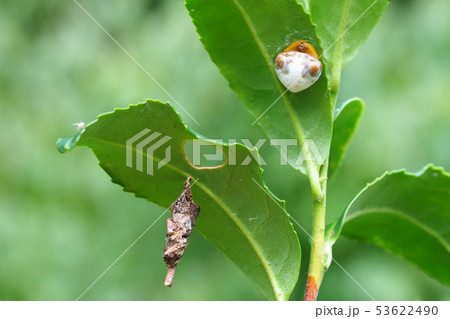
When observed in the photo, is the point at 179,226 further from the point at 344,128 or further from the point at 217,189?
the point at 344,128

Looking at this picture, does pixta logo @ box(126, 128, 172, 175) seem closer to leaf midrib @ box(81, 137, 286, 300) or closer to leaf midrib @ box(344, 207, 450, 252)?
leaf midrib @ box(81, 137, 286, 300)

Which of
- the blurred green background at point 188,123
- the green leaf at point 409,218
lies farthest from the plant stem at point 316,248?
the blurred green background at point 188,123

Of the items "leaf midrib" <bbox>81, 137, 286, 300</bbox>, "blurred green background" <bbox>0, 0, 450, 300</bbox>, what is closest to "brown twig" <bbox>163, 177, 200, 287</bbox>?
"leaf midrib" <bbox>81, 137, 286, 300</bbox>

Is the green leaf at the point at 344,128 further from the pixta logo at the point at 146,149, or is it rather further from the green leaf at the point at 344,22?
the pixta logo at the point at 146,149

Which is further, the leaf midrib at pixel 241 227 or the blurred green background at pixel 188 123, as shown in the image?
the blurred green background at pixel 188 123

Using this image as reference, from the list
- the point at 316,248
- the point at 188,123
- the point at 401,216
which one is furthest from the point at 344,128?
the point at 188,123

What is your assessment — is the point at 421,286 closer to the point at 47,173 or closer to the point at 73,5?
the point at 47,173

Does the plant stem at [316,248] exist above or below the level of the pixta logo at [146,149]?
below
